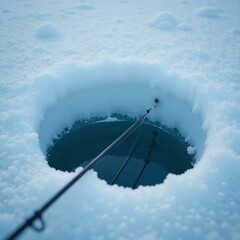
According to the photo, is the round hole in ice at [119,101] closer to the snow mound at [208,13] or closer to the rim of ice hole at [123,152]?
the rim of ice hole at [123,152]

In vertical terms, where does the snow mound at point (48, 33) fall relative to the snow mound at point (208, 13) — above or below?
below

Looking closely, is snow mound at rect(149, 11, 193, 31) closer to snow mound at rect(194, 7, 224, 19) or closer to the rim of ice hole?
snow mound at rect(194, 7, 224, 19)

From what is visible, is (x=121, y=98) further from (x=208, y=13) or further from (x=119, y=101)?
(x=208, y=13)

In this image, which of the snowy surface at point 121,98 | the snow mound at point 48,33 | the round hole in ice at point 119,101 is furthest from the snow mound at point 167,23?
the snow mound at point 48,33

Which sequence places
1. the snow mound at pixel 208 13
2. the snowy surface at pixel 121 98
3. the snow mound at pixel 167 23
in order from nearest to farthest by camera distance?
the snowy surface at pixel 121 98
the snow mound at pixel 167 23
the snow mound at pixel 208 13

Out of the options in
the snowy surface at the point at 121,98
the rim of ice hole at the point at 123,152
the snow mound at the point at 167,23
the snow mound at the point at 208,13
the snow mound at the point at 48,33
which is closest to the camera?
the snowy surface at the point at 121,98

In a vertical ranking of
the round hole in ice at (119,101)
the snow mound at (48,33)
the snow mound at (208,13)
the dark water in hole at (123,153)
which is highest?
the snow mound at (208,13)

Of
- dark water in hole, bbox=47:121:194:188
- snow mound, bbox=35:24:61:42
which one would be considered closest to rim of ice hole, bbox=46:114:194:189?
dark water in hole, bbox=47:121:194:188
